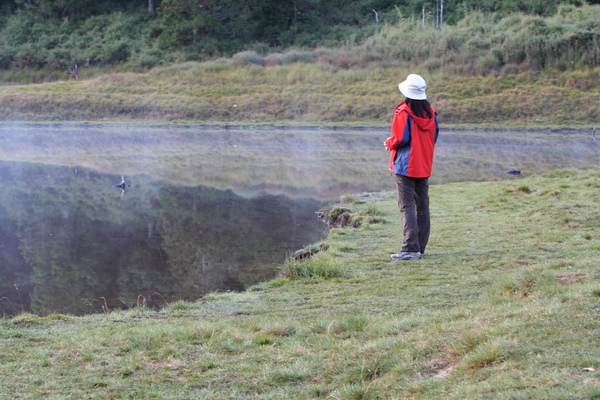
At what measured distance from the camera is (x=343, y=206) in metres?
14.2

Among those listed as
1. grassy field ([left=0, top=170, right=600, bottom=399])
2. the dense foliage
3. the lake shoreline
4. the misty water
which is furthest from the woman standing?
the dense foliage

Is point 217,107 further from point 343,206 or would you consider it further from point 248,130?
point 343,206

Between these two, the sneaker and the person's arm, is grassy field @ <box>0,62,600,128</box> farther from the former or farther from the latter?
the person's arm

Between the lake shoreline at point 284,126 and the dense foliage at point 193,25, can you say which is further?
the dense foliage at point 193,25

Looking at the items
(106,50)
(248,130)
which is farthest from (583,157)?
(106,50)

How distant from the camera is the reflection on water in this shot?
30.5 feet

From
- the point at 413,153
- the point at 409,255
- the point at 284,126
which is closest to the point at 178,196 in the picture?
the point at 409,255

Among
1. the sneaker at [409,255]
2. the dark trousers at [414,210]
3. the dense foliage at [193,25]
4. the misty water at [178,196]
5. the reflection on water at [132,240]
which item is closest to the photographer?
the dark trousers at [414,210]

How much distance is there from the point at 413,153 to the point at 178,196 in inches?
373

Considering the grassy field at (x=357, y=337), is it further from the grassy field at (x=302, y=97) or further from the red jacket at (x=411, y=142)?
the grassy field at (x=302, y=97)

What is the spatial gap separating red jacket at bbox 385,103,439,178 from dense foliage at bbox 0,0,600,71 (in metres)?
37.1

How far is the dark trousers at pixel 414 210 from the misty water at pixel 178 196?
A: 212 cm

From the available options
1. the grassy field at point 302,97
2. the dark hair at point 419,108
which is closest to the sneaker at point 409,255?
the dark hair at point 419,108

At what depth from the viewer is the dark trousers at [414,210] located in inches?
344
